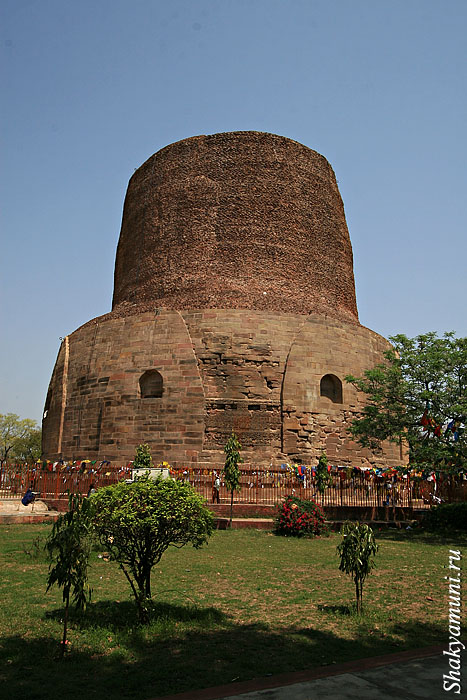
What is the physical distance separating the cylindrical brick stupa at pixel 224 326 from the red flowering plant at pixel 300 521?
5061 mm

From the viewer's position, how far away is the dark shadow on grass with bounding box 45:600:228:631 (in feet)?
17.6

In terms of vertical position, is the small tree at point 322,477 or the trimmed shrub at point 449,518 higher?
the small tree at point 322,477

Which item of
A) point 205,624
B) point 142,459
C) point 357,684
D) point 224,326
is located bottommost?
point 205,624

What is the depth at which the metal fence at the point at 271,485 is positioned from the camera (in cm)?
1616

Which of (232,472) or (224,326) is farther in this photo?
(224,326)

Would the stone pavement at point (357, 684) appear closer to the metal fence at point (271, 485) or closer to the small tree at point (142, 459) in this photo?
the metal fence at point (271, 485)

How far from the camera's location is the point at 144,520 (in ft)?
17.6

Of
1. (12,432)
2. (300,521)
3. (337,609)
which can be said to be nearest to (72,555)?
(337,609)

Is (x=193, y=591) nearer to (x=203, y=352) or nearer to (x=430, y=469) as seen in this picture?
(x=430, y=469)

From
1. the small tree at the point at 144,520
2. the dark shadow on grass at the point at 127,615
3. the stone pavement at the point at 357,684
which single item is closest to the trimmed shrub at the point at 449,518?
the dark shadow on grass at the point at 127,615

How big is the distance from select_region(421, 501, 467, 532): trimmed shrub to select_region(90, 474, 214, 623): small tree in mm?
10754

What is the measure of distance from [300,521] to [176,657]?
8.89m

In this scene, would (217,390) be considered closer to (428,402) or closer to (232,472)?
(232,472)

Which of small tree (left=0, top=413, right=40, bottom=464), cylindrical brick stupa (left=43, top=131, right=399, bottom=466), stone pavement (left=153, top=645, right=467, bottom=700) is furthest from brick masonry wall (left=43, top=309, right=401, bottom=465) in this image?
small tree (left=0, top=413, right=40, bottom=464)
